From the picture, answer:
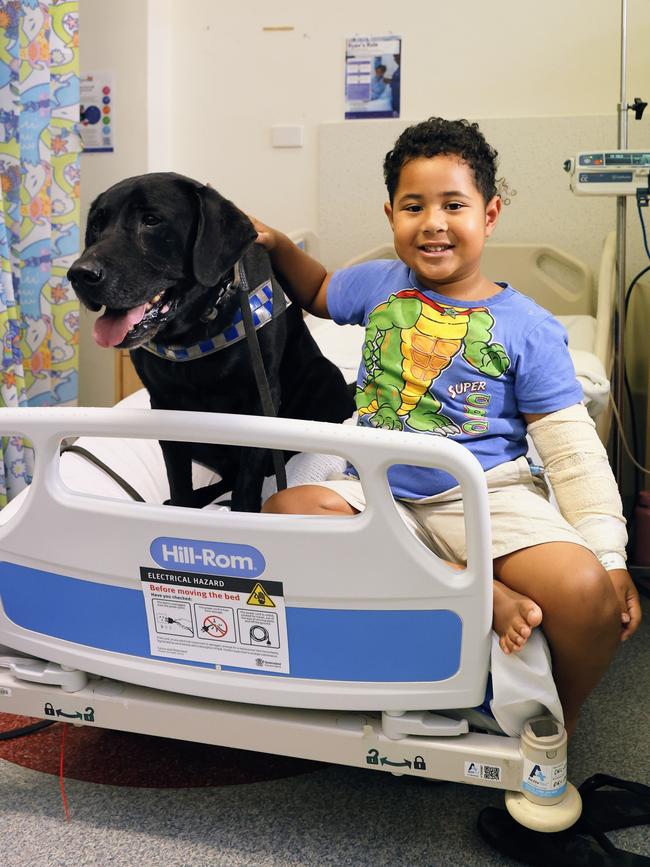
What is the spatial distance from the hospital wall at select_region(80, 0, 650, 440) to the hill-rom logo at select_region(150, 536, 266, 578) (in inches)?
88.9

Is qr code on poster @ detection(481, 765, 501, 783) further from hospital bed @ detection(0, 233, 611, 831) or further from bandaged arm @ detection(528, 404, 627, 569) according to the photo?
bandaged arm @ detection(528, 404, 627, 569)

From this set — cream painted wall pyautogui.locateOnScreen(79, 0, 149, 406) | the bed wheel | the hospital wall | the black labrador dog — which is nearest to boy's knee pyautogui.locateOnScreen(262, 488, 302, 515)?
the black labrador dog

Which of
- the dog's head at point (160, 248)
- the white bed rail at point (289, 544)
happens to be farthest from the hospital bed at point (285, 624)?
the dog's head at point (160, 248)

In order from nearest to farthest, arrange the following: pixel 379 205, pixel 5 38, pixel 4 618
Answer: pixel 4 618, pixel 5 38, pixel 379 205

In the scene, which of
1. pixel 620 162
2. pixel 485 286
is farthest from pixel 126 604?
pixel 620 162

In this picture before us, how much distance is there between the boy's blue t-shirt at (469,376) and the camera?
1.24 meters

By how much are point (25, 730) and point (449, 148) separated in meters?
1.21

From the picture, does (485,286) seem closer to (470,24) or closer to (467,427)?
(467,427)

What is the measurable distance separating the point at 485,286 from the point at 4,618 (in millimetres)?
873

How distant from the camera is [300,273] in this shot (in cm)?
151

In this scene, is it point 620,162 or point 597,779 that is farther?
point 620,162

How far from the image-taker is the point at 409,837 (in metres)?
1.21

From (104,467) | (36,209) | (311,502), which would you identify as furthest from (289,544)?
(36,209)

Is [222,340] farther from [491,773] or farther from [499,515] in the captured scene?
[491,773]
